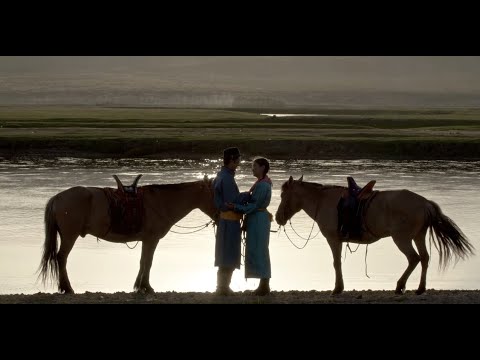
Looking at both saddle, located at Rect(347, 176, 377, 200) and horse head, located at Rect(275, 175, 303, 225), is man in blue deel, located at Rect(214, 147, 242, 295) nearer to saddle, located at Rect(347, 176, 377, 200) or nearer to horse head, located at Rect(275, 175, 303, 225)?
horse head, located at Rect(275, 175, 303, 225)

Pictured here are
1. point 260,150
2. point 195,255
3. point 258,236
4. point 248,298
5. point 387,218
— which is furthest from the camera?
point 260,150

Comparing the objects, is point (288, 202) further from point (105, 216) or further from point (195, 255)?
point (195, 255)

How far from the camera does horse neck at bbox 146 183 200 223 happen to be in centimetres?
1059

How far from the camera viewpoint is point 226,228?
32.8ft

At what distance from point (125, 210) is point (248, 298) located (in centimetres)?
184

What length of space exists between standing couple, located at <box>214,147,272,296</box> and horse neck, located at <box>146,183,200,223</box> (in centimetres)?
65

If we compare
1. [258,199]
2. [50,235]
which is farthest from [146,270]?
[258,199]

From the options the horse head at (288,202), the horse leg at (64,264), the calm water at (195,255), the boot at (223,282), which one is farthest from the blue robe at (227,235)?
the calm water at (195,255)

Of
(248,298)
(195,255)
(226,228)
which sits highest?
(226,228)

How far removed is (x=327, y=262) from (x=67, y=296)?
6513mm

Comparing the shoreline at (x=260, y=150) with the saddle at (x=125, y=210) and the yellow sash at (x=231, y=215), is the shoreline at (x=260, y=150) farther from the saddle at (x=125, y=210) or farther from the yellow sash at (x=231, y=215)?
the yellow sash at (x=231, y=215)

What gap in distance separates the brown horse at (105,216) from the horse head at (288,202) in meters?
0.80
